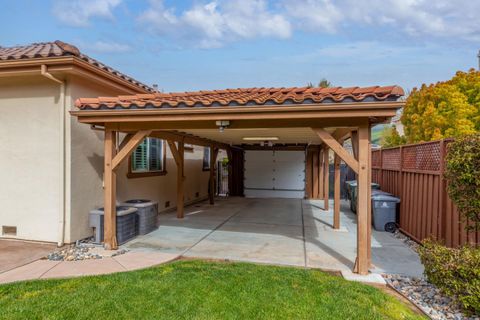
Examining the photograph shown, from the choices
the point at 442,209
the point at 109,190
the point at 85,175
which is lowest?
the point at 442,209

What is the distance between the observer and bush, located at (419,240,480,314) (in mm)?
3467

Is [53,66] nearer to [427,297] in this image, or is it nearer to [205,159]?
[427,297]

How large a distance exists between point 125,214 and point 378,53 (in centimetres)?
1089

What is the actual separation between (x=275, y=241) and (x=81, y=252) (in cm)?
391

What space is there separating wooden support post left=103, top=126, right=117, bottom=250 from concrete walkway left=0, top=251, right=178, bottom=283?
1.95 feet

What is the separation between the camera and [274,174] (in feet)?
51.3

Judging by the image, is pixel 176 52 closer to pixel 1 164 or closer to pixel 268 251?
pixel 1 164

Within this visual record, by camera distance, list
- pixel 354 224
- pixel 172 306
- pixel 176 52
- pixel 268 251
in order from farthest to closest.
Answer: pixel 176 52 → pixel 354 224 → pixel 268 251 → pixel 172 306

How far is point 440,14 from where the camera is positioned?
913 cm

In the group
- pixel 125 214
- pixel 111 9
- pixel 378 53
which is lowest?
pixel 125 214

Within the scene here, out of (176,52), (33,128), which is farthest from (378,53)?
(33,128)

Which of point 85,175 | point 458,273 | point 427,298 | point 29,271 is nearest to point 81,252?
point 29,271

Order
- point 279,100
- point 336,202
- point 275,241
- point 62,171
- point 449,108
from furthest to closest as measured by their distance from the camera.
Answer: point 449,108 → point 336,202 → point 275,241 → point 62,171 → point 279,100

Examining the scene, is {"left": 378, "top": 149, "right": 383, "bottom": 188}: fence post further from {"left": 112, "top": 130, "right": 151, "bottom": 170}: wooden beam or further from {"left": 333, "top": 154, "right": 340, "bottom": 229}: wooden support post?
{"left": 112, "top": 130, "right": 151, "bottom": 170}: wooden beam
